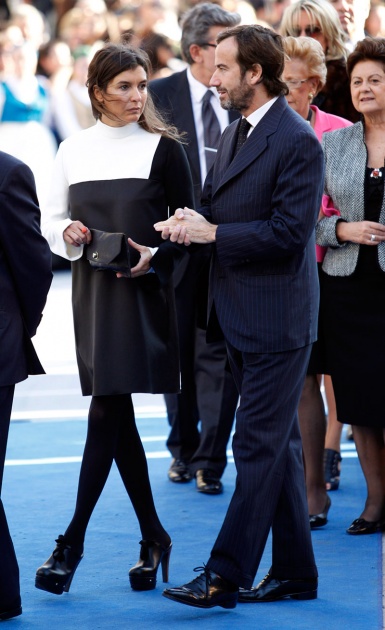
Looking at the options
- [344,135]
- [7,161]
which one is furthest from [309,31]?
[7,161]

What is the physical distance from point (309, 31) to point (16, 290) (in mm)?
2560

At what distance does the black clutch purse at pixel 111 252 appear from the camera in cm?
438

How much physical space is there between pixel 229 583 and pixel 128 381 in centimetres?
81

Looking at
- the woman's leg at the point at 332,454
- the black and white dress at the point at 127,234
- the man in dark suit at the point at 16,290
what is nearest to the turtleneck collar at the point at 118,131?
the black and white dress at the point at 127,234

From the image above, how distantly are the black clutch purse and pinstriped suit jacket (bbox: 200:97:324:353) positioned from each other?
0.33m

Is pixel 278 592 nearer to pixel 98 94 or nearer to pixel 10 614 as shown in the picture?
pixel 10 614

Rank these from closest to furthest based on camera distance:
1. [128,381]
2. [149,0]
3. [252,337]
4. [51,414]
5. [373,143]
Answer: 1. [252,337]
2. [128,381]
3. [373,143]
4. [51,414]
5. [149,0]

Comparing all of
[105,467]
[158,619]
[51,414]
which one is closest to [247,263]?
[105,467]

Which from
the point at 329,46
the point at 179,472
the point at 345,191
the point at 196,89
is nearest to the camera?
the point at 345,191

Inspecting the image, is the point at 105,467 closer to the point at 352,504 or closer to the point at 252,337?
the point at 252,337

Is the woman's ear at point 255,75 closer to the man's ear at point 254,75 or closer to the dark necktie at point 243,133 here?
the man's ear at point 254,75

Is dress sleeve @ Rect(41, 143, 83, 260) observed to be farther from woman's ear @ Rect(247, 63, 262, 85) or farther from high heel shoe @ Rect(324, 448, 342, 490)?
high heel shoe @ Rect(324, 448, 342, 490)

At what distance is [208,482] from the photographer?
6074mm

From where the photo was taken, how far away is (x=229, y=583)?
4.30m
